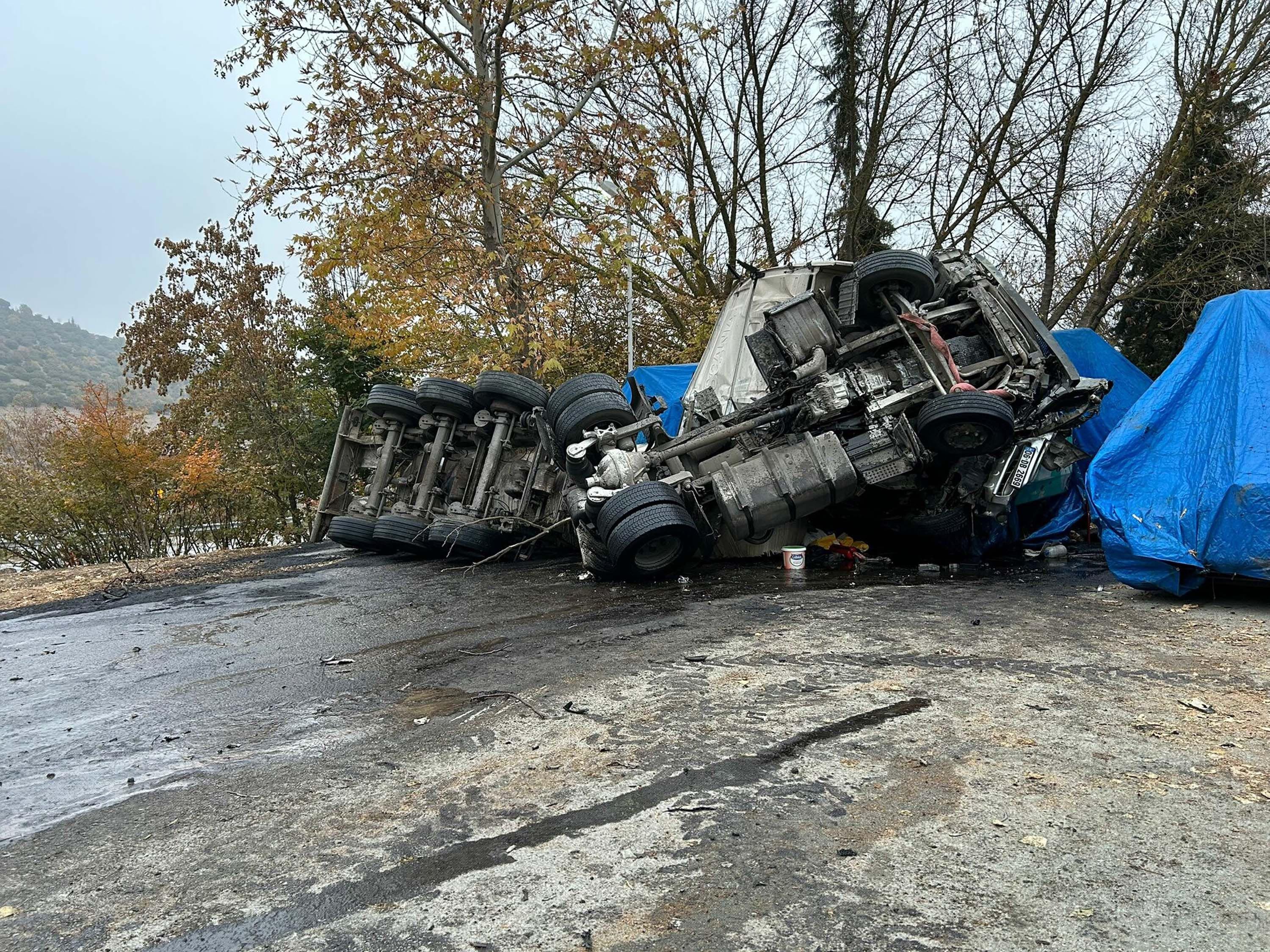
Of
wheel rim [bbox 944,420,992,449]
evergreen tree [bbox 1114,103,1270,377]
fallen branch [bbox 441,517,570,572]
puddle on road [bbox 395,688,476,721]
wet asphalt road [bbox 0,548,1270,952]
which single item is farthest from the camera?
evergreen tree [bbox 1114,103,1270,377]

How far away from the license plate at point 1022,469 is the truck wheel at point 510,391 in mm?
4808

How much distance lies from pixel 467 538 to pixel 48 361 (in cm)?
13155

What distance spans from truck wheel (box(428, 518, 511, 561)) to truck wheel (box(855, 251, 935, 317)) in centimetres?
466

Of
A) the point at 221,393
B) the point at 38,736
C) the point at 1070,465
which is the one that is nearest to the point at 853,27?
the point at 1070,465

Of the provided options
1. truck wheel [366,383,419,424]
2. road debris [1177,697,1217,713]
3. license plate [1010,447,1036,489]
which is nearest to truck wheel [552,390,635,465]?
truck wheel [366,383,419,424]

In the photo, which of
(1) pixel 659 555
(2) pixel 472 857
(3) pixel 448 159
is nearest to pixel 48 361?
(3) pixel 448 159

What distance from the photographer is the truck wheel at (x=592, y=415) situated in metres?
8.30

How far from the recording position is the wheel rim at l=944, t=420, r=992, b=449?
746 centimetres

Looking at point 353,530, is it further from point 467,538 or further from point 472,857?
point 472,857

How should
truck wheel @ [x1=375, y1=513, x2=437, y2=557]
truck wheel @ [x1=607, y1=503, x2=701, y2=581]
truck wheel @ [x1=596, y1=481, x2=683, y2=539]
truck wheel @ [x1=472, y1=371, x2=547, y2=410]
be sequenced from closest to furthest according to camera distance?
1. truck wheel @ [x1=607, y1=503, x2=701, y2=581]
2. truck wheel @ [x1=596, y1=481, x2=683, y2=539]
3. truck wheel @ [x1=472, y1=371, x2=547, y2=410]
4. truck wheel @ [x1=375, y1=513, x2=437, y2=557]

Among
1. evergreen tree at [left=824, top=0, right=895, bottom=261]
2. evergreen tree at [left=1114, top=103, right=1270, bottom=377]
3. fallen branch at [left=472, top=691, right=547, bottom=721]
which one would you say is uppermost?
evergreen tree at [left=824, top=0, right=895, bottom=261]

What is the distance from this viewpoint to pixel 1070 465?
27.5ft

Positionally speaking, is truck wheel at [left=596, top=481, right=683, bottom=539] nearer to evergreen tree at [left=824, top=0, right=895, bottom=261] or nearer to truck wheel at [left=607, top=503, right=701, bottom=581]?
truck wheel at [left=607, top=503, right=701, bottom=581]

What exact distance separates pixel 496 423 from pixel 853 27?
1427 centimetres
